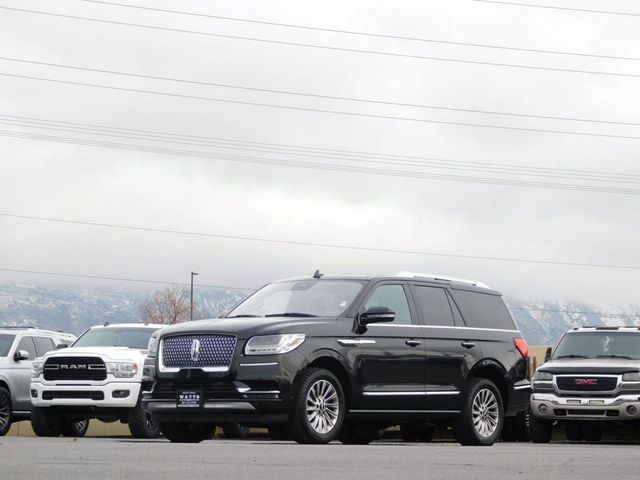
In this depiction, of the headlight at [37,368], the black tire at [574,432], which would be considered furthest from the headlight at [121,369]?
the black tire at [574,432]

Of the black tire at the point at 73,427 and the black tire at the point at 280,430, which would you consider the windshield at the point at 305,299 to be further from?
the black tire at the point at 73,427

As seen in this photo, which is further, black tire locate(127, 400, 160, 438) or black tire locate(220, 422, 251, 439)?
black tire locate(220, 422, 251, 439)

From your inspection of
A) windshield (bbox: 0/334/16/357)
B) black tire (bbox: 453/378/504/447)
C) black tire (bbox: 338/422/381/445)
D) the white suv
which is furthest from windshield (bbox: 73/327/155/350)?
black tire (bbox: 453/378/504/447)

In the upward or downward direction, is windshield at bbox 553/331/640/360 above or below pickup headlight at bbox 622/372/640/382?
above

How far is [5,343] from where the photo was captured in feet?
89.4

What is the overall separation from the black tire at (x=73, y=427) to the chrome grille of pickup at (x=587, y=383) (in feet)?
A: 25.0

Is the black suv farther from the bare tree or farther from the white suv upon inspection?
the bare tree

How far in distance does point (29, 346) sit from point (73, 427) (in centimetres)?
253

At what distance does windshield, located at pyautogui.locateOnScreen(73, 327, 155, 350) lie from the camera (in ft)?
82.1

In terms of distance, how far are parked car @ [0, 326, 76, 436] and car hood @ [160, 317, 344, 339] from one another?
8.24 m

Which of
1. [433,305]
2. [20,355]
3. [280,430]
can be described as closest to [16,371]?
[20,355]

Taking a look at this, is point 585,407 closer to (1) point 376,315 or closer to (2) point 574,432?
(2) point 574,432

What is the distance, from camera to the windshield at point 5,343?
27.0 meters

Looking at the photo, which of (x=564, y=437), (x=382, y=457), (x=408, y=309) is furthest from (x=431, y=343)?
(x=564, y=437)
